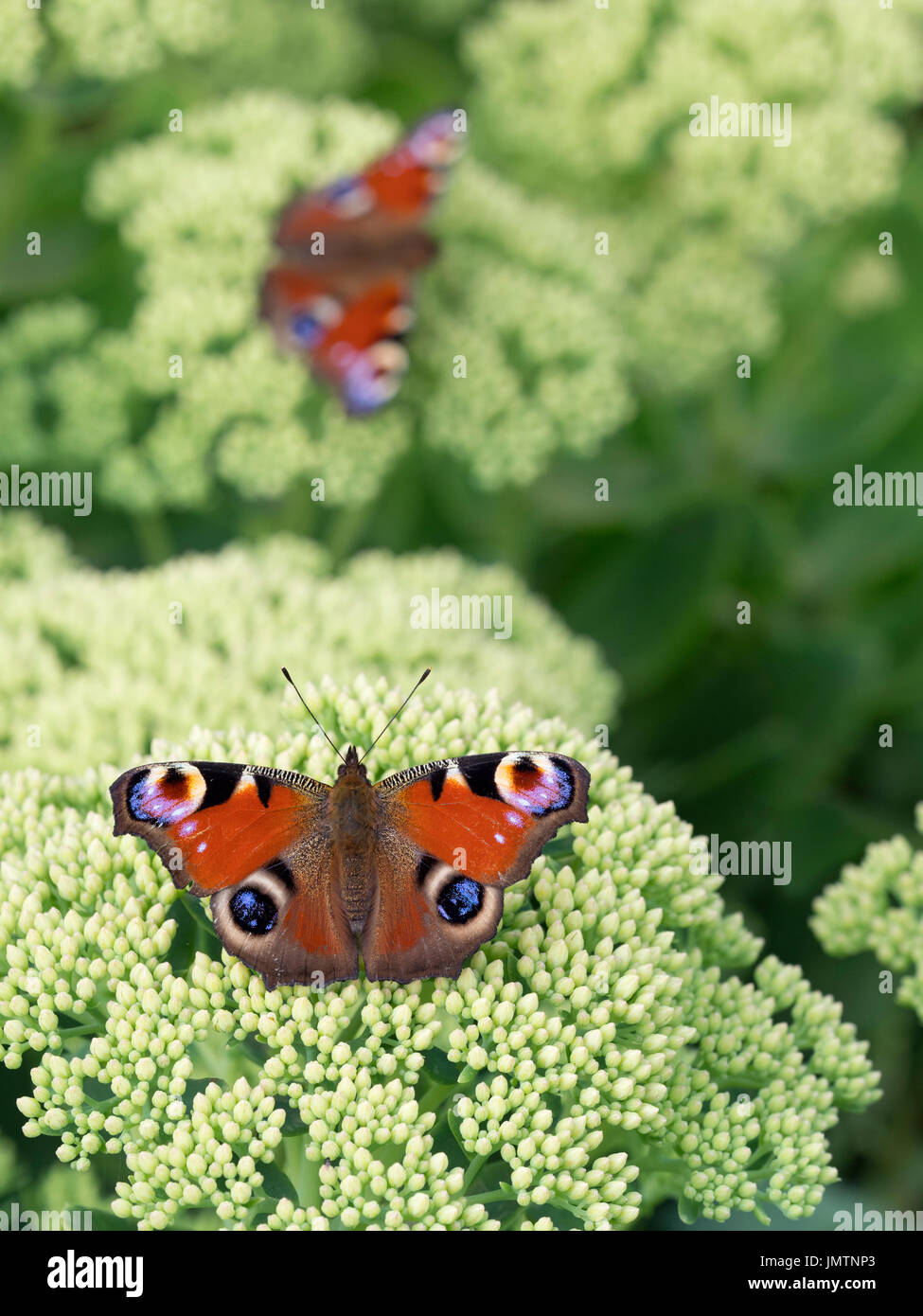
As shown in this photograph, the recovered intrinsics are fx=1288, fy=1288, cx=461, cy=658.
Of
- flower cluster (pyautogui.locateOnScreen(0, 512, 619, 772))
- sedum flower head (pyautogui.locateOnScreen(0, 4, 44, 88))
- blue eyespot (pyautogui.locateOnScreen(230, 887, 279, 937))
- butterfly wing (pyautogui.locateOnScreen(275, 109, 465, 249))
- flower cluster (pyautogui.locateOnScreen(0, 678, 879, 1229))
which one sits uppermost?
sedum flower head (pyautogui.locateOnScreen(0, 4, 44, 88))

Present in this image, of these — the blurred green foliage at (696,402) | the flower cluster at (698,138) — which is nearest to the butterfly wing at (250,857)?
the blurred green foliage at (696,402)

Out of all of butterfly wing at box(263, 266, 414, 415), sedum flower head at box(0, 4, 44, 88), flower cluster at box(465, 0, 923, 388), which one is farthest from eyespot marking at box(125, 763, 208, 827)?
flower cluster at box(465, 0, 923, 388)

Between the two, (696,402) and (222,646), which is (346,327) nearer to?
(222,646)

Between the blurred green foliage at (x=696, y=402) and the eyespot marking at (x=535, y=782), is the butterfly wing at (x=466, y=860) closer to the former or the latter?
the eyespot marking at (x=535, y=782)

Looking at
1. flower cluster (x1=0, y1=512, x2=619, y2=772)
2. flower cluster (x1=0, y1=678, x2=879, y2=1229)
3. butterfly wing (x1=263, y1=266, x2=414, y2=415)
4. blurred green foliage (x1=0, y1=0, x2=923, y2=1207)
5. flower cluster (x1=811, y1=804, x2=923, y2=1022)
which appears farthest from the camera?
blurred green foliage (x1=0, y1=0, x2=923, y2=1207)

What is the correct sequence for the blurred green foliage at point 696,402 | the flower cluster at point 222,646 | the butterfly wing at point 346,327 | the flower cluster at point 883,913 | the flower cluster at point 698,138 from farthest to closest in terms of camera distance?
the flower cluster at point 698,138
the blurred green foliage at point 696,402
the butterfly wing at point 346,327
the flower cluster at point 222,646
the flower cluster at point 883,913

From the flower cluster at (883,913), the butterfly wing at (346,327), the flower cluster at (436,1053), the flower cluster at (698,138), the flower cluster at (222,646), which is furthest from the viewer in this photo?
the flower cluster at (698,138)

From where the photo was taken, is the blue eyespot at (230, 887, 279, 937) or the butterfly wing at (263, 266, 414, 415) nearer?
the blue eyespot at (230, 887, 279, 937)

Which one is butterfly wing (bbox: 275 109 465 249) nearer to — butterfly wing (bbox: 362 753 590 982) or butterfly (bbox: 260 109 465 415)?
butterfly (bbox: 260 109 465 415)

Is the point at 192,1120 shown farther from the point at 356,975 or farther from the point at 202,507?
the point at 202,507
